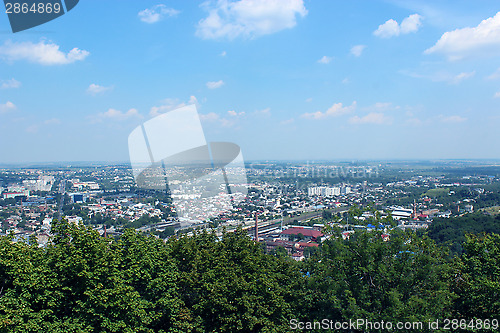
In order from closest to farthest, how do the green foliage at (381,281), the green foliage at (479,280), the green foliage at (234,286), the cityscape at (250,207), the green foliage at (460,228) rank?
the green foliage at (381,281) → the green foliage at (479,280) → the green foliage at (234,286) → the green foliage at (460,228) → the cityscape at (250,207)

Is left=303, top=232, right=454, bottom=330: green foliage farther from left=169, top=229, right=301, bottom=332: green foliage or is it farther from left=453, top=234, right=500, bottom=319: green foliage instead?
left=169, top=229, right=301, bottom=332: green foliage

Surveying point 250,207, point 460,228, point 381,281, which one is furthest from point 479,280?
point 250,207

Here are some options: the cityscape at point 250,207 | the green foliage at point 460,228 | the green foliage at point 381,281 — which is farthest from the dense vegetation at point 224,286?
the green foliage at point 460,228

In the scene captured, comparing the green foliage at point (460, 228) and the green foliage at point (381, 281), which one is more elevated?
the green foliage at point (381, 281)

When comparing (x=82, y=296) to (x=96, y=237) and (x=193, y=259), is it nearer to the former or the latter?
(x=96, y=237)

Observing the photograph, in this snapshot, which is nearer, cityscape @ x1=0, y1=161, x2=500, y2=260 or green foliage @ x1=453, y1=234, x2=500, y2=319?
green foliage @ x1=453, y1=234, x2=500, y2=319

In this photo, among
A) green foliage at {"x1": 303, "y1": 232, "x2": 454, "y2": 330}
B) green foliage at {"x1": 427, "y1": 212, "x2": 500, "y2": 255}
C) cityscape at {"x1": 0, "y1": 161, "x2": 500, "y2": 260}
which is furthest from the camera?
cityscape at {"x1": 0, "y1": 161, "x2": 500, "y2": 260}

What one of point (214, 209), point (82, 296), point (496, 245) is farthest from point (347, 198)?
point (82, 296)

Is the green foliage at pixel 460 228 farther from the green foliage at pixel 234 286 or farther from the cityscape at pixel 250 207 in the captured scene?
the green foliage at pixel 234 286

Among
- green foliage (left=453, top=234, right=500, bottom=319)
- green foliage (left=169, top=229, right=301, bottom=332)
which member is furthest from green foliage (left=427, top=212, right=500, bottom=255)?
green foliage (left=169, top=229, right=301, bottom=332)
